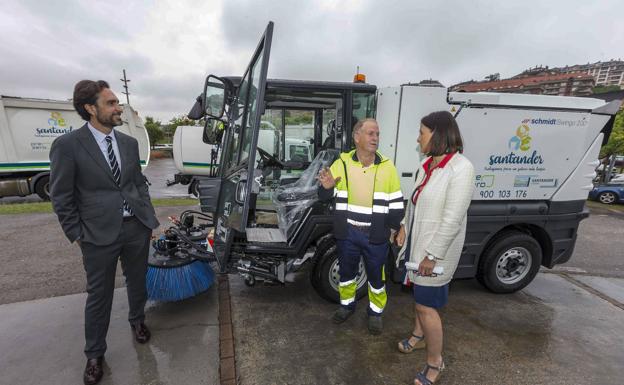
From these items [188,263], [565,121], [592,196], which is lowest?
[592,196]

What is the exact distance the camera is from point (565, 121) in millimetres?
2928

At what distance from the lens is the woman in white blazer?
5.99ft

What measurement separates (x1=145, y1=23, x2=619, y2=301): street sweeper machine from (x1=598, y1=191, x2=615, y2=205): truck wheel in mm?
12039

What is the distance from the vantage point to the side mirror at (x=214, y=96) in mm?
2703

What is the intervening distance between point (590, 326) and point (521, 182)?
1.58m

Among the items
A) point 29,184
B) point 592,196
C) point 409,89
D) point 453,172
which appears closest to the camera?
point 453,172

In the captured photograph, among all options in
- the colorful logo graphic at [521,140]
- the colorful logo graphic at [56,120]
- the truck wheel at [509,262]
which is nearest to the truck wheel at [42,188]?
the colorful logo graphic at [56,120]

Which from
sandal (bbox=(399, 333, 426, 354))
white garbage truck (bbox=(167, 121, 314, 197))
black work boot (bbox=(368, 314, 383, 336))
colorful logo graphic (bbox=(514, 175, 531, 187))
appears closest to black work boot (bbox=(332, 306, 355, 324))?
black work boot (bbox=(368, 314, 383, 336))

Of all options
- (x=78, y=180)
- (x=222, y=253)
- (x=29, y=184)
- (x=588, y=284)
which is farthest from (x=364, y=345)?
(x=29, y=184)

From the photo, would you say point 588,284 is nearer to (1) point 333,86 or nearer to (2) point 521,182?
(2) point 521,182

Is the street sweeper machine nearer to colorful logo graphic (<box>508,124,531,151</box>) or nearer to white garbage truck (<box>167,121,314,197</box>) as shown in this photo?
colorful logo graphic (<box>508,124,531,151</box>)

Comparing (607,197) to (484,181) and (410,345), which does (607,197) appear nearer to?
(484,181)

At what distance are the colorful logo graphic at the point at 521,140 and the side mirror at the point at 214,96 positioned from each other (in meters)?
2.79

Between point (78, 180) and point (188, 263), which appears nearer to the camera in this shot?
point (78, 180)
